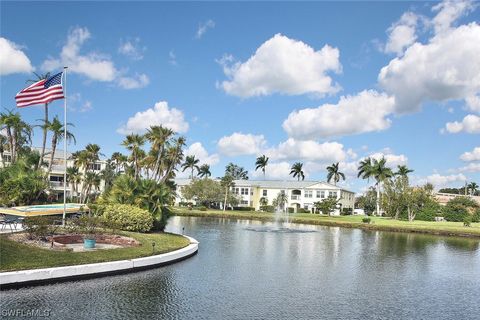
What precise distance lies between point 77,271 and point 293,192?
98558 mm

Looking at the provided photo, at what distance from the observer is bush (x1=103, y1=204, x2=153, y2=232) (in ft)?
110

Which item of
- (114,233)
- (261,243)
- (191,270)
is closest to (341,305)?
(191,270)

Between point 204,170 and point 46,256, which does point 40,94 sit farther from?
point 204,170

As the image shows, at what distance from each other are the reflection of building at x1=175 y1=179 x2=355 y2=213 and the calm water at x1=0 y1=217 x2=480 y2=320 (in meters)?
76.8

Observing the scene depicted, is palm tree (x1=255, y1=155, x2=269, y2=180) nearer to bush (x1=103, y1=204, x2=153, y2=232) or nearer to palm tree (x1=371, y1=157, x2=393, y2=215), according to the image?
palm tree (x1=371, y1=157, x2=393, y2=215)

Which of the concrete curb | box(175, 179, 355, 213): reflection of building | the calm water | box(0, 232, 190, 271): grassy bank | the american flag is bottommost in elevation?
the calm water

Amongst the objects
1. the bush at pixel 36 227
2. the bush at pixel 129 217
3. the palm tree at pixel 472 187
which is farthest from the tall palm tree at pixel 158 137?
the palm tree at pixel 472 187

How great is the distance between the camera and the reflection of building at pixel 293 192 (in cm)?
10900

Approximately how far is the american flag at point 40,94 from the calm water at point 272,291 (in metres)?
14.5

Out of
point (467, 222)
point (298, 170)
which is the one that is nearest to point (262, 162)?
point (298, 170)

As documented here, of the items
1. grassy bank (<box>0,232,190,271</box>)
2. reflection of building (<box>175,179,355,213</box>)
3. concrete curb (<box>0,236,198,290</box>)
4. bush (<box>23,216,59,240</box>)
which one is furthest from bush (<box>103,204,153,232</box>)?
reflection of building (<box>175,179,355,213</box>)

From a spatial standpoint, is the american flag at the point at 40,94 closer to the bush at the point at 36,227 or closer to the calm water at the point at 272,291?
the bush at the point at 36,227

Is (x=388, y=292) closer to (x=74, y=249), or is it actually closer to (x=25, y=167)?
(x=74, y=249)

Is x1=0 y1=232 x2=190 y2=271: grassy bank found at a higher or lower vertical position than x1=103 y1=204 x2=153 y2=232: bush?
lower
